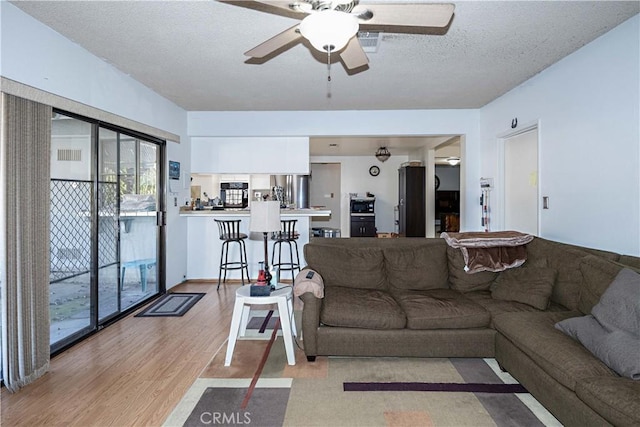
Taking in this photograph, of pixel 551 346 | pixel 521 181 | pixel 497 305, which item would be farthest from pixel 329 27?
pixel 521 181

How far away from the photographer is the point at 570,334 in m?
2.11

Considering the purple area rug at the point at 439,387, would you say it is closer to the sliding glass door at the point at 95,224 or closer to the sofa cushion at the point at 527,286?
the sofa cushion at the point at 527,286

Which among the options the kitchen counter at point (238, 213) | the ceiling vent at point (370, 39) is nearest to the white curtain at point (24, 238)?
the ceiling vent at point (370, 39)

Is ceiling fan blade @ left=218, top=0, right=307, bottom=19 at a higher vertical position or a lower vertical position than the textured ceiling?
lower

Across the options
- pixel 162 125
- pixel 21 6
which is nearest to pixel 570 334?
pixel 21 6

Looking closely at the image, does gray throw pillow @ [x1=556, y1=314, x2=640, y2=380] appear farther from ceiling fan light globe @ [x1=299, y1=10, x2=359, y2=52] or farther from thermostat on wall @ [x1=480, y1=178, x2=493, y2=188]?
thermostat on wall @ [x1=480, y1=178, x2=493, y2=188]

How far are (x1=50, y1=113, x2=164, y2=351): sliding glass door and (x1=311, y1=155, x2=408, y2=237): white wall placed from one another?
5881 mm

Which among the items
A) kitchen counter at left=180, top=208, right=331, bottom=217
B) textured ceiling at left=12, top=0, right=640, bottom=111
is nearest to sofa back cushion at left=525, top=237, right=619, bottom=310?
textured ceiling at left=12, top=0, right=640, bottom=111

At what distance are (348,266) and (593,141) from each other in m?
2.21

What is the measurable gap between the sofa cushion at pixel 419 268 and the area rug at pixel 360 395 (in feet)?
2.23

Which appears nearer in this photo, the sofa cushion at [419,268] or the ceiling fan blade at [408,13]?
the ceiling fan blade at [408,13]

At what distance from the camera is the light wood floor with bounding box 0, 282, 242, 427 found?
82.7 inches

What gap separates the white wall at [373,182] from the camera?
31.7 ft

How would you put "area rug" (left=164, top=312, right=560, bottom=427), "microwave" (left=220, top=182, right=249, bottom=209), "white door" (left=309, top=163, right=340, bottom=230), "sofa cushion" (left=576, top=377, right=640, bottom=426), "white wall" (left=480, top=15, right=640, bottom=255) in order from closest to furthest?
"sofa cushion" (left=576, top=377, right=640, bottom=426) < "area rug" (left=164, top=312, right=560, bottom=427) < "white wall" (left=480, top=15, right=640, bottom=255) < "microwave" (left=220, top=182, right=249, bottom=209) < "white door" (left=309, top=163, right=340, bottom=230)
